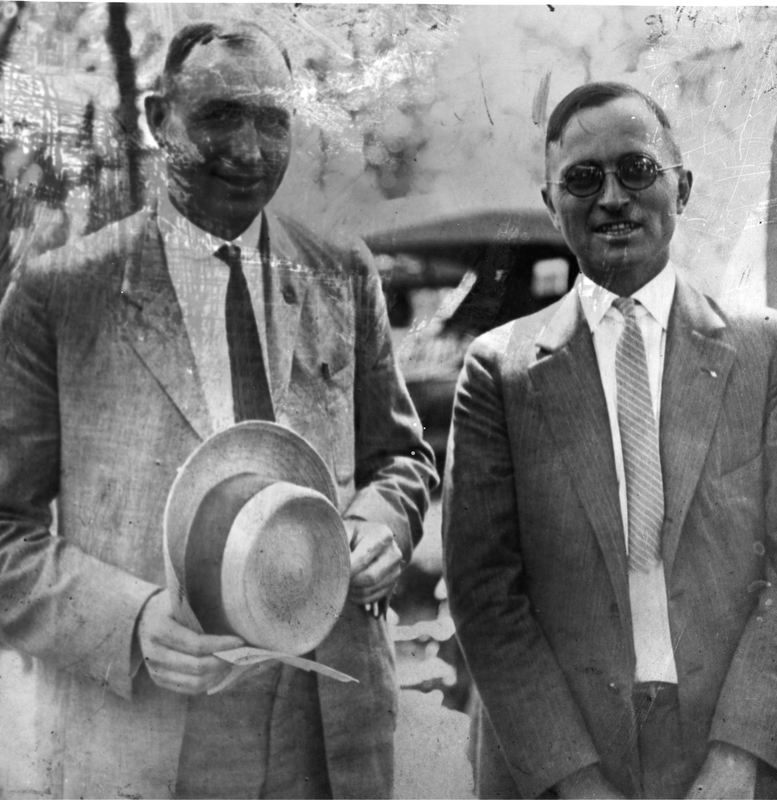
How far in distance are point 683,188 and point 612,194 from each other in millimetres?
219

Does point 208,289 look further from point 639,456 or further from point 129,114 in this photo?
point 639,456

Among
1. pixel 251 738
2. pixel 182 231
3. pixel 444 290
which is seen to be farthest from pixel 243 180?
pixel 251 738

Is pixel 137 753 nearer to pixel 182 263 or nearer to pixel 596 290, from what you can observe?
pixel 182 263

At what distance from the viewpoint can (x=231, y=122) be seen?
90.7 inches

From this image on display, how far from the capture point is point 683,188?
7.79ft

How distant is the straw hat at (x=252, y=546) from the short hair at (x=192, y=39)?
907mm

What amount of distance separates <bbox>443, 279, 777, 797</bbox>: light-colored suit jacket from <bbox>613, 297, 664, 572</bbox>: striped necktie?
0.03m

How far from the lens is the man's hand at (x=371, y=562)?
2.29 metres

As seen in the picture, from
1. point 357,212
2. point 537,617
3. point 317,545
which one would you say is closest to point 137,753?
point 317,545

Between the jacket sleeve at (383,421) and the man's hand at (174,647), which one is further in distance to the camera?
the jacket sleeve at (383,421)

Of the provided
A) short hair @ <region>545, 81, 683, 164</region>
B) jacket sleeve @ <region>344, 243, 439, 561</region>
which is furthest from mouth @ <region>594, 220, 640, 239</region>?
jacket sleeve @ <region>344, 243, 439, 561</region>

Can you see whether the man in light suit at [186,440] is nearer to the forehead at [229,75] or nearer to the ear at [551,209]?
the forehead at [229,75]

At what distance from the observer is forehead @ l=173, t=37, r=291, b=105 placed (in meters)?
2.30

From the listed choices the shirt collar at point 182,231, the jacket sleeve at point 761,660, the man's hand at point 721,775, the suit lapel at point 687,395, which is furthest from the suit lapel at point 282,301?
the man's hand at point 721,775
